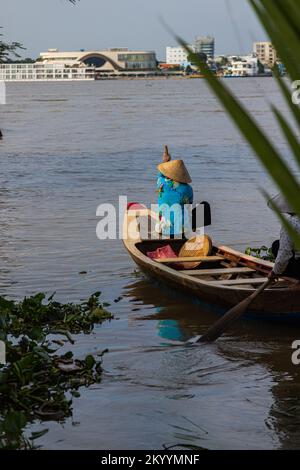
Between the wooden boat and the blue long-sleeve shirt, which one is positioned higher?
the blue long-sleeve shirt

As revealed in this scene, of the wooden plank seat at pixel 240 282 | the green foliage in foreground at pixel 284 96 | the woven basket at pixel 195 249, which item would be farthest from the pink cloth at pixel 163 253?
the green foliage in foreground at pixel 284 96

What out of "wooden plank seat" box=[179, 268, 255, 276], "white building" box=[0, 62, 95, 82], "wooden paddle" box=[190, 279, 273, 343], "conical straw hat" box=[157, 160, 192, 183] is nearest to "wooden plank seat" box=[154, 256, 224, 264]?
"wooden plank seat" box=[179, 268, 255, 276]

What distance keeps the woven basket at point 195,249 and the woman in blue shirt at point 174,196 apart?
0.67 meters

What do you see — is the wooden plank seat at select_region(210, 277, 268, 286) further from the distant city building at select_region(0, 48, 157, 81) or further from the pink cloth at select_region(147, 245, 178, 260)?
the distant city building at select_region(0, 48, 157, 81)

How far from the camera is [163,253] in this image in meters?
10.9

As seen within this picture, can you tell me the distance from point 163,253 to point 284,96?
1007 cm

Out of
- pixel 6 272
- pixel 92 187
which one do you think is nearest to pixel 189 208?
pixel 6 272

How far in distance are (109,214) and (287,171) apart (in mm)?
18728

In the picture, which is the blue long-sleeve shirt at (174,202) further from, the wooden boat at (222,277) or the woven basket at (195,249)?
the woven basket at (195,249)

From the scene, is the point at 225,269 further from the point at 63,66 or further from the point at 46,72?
the point at 46,72

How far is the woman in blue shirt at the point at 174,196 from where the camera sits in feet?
36.8

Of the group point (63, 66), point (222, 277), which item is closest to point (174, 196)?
point (222, 277)

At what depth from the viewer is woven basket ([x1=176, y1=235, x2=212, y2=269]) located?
1022 cm

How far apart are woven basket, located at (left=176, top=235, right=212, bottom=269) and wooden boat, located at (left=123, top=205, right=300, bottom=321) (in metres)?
0.09
